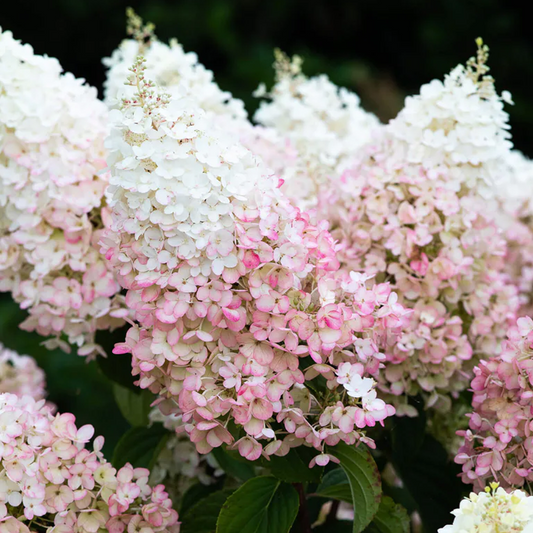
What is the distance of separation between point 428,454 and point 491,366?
0.83 ft

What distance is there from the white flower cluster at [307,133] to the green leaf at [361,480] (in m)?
0.36

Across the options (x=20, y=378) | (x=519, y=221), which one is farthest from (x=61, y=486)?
(x=519, y=221)

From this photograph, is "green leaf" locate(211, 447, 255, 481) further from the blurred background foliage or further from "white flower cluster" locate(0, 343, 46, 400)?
the blurred background foliage

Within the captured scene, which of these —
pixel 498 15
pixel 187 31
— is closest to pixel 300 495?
pixel 187 31

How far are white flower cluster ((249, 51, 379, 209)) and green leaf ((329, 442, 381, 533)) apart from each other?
36cm

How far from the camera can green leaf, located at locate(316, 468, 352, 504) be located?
876mm

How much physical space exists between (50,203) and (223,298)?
0.35 metres

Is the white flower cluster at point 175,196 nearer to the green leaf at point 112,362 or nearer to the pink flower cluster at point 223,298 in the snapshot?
the pink flower cluster at point 223,298

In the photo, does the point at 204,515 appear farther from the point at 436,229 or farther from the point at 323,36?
the point at 323,36

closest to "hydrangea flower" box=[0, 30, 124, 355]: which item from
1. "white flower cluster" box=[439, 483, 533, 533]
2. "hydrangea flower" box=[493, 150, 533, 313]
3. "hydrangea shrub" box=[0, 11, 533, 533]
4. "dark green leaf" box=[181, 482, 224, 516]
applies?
"hydrangea shrub" box=[0, 11, 533, 533]

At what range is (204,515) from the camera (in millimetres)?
908

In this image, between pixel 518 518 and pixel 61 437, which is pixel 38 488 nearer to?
pixel 61 437

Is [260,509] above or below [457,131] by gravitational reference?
below

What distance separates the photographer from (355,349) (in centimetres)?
78
